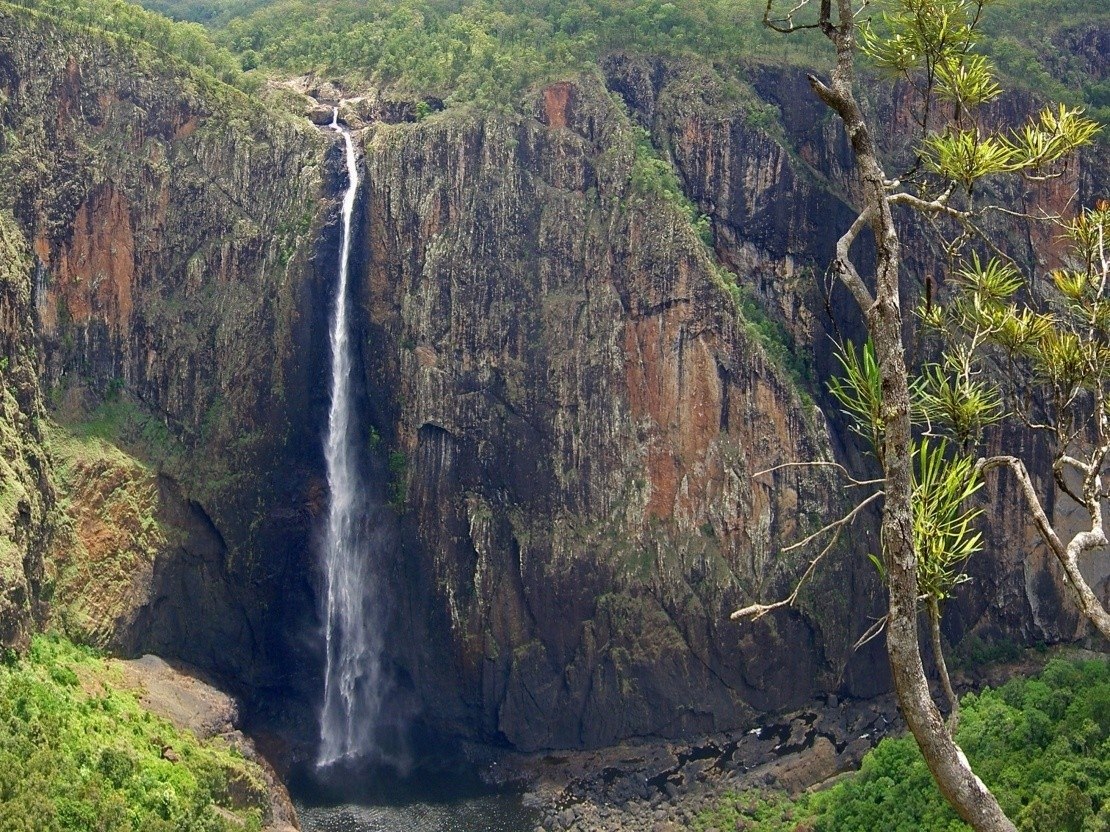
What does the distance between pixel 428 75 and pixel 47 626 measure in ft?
73.0

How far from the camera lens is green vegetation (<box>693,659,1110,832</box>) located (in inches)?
843

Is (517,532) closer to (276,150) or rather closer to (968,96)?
(276,150)

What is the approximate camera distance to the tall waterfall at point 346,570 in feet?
120

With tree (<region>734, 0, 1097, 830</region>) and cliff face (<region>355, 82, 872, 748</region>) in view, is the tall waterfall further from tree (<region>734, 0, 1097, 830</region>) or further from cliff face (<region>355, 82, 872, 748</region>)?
tree (<region>734, 0, 1097, 830</region>)

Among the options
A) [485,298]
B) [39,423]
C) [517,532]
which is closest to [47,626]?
[39,423]

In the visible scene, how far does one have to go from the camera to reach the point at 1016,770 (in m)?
23.6

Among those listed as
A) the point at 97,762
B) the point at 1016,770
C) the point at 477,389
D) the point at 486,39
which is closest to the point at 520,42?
the point at 486,39

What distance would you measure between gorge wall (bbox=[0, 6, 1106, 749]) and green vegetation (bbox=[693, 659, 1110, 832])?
863cm

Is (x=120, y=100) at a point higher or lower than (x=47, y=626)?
higher

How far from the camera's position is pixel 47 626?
30.7 m

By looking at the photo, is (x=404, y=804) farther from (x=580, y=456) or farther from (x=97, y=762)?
(x=580, y=456)

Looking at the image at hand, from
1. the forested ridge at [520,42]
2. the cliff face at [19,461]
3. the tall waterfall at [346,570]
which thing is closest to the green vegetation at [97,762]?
the cliff face at [19,461]

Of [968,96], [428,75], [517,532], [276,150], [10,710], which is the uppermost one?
[428,75]

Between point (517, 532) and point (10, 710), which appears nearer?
point (10, 710)
